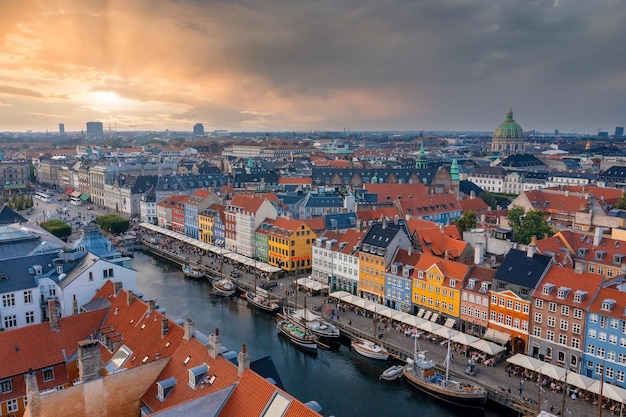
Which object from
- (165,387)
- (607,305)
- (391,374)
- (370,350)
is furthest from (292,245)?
(165,387)

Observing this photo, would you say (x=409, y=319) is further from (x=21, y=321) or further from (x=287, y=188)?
(x=287, y=188)

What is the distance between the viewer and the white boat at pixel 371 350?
63.6 metres

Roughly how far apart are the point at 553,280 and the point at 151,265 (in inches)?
3038

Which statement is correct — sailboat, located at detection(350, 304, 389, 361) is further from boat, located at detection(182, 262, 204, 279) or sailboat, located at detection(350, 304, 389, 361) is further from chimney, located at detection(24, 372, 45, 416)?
boat, located at detection(182, 262, 204, 279)

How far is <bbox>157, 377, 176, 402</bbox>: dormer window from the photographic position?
123 feet

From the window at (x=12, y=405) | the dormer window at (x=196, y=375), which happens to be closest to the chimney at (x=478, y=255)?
the dormer window at (x=196, y=375)

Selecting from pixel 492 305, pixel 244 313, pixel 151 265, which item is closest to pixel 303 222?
pixel 244 313

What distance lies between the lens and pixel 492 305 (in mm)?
64250

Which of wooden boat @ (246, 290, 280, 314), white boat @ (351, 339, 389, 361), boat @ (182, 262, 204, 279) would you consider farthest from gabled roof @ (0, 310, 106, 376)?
boat @ (182, 262, 204, 279)

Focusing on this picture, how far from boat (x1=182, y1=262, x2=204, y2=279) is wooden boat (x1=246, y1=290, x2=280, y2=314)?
16.9 meters

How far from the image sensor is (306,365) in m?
63.9

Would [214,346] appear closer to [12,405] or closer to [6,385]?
[6,385]

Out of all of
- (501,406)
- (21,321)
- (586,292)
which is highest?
(586,292)

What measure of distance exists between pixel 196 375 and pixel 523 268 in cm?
4245
